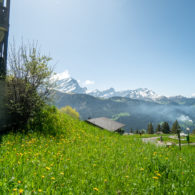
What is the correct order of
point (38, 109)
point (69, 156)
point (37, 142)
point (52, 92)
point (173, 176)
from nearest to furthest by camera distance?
point (173, 176) < point (69, 156) < point (37, 142) < point (38, 109) < point (52, 92)

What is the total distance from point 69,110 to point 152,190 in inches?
3063

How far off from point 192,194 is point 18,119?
34.5 feet

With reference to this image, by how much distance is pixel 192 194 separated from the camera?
323 centimetres

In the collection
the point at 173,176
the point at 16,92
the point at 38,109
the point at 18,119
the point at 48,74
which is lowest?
the point at 173,176

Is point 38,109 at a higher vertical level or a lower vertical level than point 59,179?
higher

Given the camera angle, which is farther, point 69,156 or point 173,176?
point 69,156

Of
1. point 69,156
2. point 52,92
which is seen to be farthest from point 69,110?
point 69,156

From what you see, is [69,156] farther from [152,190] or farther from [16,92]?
[16,92]

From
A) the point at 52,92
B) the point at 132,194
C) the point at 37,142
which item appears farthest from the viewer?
the point at 52,92

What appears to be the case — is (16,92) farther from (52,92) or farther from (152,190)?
(152,190)

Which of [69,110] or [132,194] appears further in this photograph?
[69,110]

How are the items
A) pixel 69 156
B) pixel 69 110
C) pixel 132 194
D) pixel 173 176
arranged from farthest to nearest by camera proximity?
pixel 69 110
pixel 69 156
pixel 173 176
pixel 132 194

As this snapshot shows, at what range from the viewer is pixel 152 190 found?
328 centimetres

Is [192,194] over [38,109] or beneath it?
beneath
